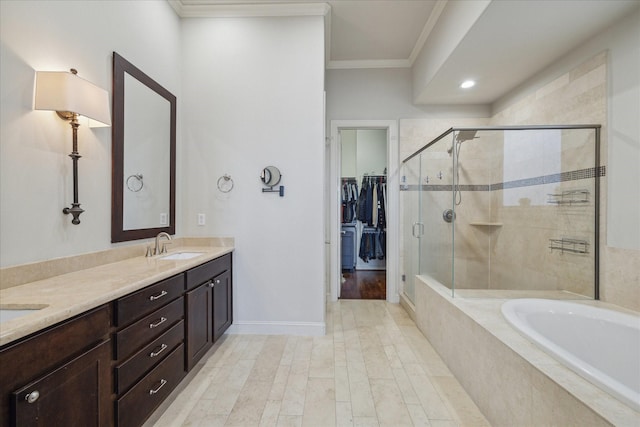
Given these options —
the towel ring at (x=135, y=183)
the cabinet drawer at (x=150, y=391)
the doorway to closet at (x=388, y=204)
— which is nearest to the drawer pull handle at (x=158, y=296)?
the cabinet drawer at (x=150, y=391)

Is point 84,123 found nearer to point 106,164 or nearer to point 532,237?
point 106,164

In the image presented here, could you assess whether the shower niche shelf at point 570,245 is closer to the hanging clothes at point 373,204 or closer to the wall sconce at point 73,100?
the hanging clothes at point 373,204

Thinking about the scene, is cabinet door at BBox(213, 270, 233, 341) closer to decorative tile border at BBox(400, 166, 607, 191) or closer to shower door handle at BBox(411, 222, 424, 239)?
shower door handle at BBox(411, 222, 424, 239)

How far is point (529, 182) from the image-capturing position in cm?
276

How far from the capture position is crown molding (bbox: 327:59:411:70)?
3.67 metres

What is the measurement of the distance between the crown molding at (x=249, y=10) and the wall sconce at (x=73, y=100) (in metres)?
1.61

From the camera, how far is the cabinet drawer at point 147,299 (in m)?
1.29

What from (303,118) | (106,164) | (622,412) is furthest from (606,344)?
(106,164)

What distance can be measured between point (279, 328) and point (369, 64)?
11.0ft

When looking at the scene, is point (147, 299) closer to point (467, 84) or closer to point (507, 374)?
point (507, 374)

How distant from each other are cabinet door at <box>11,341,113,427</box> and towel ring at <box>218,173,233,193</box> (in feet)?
5.63

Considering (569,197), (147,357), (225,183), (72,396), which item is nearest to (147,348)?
(147,357)

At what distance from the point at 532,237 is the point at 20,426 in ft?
11.5

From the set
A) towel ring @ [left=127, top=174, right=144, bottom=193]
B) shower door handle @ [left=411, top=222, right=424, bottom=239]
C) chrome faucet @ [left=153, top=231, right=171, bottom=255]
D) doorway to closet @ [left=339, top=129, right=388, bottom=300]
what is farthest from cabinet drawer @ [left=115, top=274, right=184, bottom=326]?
doorway to closet @ [left=339, top=129, right=388, bottom=300]
